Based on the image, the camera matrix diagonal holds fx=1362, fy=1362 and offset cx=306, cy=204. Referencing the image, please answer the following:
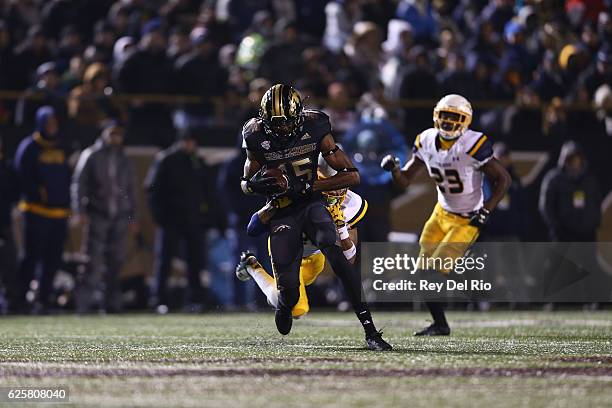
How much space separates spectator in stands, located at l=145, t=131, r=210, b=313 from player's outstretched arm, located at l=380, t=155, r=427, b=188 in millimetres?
4321

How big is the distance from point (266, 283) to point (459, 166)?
7.07 feet

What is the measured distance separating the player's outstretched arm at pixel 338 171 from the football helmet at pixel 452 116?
76.8 inches

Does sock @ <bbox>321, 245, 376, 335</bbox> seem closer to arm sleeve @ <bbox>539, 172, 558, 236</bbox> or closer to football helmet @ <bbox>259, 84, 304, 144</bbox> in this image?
football helmet @ <bbox>259, 84, 304, 144</bbox>

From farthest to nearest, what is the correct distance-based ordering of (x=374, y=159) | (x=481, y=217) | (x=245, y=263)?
1. (x=374, y=159)
2. (x=481, y=217)
3. (x=245, y=263)

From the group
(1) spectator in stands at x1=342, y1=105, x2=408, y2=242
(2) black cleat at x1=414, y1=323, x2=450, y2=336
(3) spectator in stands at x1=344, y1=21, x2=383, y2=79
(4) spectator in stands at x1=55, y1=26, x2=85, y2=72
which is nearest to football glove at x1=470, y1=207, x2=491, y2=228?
(2) black cleat at x1=414, y1=323, x2=450, y2=336

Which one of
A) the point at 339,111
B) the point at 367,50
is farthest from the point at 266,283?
the point at 367,50

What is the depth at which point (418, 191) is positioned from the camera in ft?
50.9

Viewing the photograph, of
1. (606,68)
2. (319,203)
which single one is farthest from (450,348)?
(606,68)

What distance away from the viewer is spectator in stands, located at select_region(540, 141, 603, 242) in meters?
15.2

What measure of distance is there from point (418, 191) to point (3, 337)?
652 centimetres

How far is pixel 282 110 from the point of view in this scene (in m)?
8.59

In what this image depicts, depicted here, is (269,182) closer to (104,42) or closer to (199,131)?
(199,131)

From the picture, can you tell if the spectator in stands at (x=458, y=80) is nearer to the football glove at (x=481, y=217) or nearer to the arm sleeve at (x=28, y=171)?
the arm sleeve at (x=28, y=171)

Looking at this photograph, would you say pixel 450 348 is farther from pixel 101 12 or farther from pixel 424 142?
pixel 101 12
